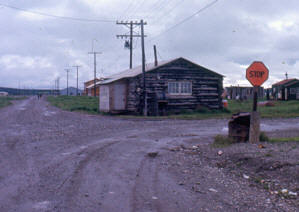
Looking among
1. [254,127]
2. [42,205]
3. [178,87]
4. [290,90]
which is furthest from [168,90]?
[290,90]

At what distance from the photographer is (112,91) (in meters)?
28.4

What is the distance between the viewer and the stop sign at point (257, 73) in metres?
10.1

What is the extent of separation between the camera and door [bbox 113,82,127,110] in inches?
1123

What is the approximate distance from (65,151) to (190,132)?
639 cm

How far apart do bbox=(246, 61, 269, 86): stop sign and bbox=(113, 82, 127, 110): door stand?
1914cm

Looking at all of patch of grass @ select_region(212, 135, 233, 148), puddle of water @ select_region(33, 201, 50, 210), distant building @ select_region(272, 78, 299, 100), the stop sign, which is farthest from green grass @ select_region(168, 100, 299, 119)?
distant building @ select_region(272, 78, 299, 100)

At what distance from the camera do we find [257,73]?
10.1m

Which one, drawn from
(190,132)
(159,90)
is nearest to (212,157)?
(190,132)

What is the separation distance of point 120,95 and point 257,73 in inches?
761

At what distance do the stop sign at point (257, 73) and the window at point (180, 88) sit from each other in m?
17.9

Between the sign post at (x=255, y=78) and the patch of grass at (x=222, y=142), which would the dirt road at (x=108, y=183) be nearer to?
the patch of grass at (x=222, y=142)

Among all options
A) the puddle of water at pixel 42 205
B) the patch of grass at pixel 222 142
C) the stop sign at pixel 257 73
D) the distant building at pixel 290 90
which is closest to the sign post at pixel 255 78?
the stop sign at pixel 257 73

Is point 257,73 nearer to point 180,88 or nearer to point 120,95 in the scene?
point 180,88

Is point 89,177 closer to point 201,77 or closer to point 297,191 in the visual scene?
point 297,191
